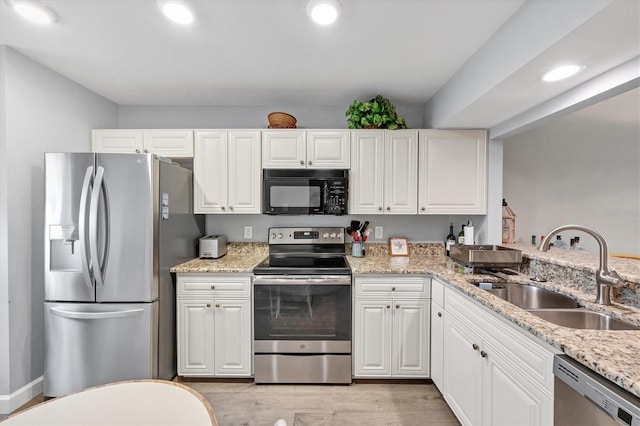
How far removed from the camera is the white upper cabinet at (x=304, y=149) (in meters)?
2.59

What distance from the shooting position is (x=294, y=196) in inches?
101

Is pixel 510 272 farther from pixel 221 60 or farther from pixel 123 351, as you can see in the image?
pixel 123 351

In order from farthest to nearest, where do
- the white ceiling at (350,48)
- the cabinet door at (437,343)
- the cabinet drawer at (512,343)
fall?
1. the cabinet door at (437,343)
2. the white ceiling at (350,48)
3. the cabinet drawer at (512,343)

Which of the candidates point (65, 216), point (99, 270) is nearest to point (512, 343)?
point (99, 270)

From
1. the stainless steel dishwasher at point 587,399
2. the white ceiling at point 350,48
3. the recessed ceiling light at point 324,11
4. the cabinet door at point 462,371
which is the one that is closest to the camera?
the stainless steel dishwasher at point 587,399

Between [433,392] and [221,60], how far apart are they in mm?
2902

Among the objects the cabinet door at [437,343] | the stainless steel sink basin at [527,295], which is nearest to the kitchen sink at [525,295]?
the stainless steel sink basin at [527,295]

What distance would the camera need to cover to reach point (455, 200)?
2627mm

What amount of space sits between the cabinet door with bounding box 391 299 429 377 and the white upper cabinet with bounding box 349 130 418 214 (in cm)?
86

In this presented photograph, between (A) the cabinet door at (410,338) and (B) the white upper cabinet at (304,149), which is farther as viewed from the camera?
(B) the white upper cabinet at (304,149)

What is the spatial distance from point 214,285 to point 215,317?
252 millimetres

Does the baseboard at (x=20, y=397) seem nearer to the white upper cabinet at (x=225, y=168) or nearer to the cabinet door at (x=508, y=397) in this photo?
the white upper cabinet at (x=225, y=168)

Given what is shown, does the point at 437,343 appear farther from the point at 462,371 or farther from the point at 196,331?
the point at 196,331

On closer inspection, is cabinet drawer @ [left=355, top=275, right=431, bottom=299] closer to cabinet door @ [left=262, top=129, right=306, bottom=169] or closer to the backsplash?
the backsplash
